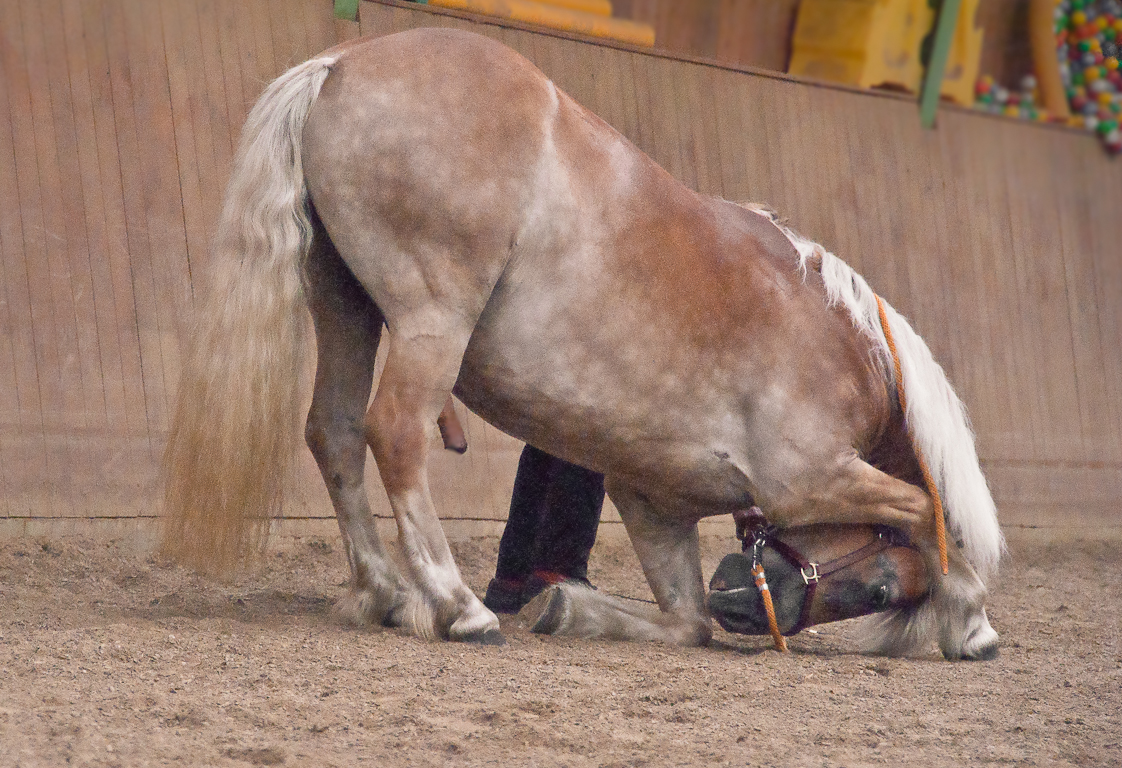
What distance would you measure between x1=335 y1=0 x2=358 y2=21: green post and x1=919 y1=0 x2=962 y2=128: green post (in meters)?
3.26

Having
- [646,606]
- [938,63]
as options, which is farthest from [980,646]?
[938,63]

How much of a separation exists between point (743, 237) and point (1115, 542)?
4.17 m

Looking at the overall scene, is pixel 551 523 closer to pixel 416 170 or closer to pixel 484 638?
pixel 484 638

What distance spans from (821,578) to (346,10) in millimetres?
2823

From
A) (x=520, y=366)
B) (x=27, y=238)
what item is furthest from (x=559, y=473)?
(x=27, y=238)

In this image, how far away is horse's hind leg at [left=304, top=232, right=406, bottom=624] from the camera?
2691 millimetres

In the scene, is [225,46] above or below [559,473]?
above

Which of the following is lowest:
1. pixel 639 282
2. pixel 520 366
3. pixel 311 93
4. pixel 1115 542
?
pixel 1115 542

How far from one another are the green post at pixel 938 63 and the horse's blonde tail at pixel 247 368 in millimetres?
4462

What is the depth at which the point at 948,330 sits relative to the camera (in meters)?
5.98

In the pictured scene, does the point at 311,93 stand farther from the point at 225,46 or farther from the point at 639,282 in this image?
the point at 225,46

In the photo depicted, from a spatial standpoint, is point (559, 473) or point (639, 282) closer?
point (639, 282)

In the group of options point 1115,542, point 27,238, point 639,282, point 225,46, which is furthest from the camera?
point 1115,542

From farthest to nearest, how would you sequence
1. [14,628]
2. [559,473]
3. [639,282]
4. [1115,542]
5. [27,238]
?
1. [1115,542]
2. [27,238]
3. [559,473]
4. [639,282]
5. [14,628]
